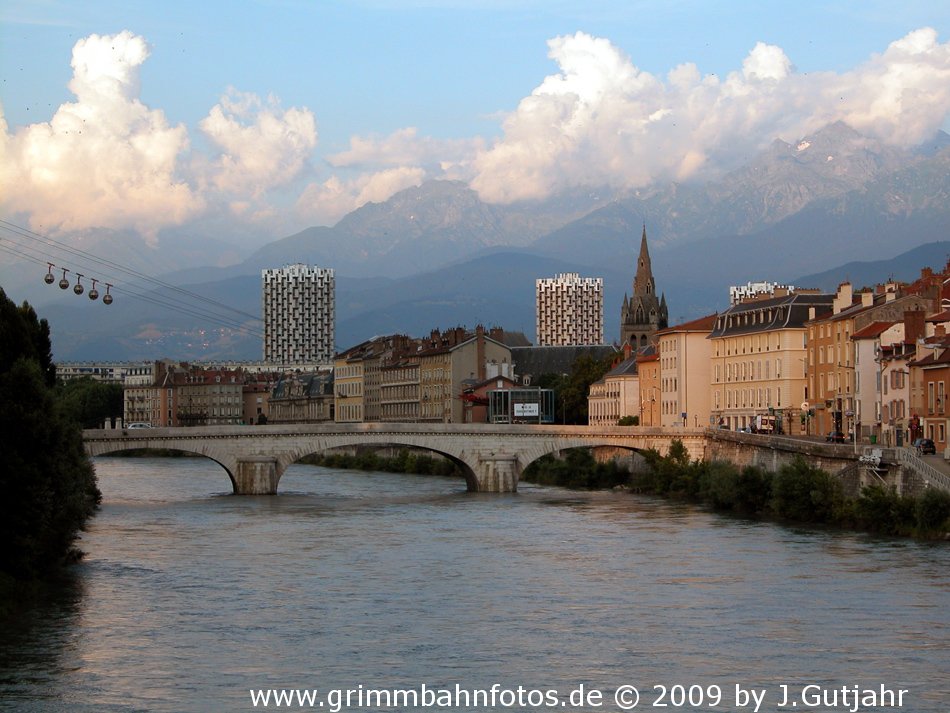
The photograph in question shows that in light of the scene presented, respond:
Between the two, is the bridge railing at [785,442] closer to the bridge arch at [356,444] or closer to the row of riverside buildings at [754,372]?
the row of riverside buildings at [754,372]

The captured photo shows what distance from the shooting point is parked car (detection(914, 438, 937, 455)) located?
6228 cm

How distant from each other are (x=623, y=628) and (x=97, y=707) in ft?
41.1

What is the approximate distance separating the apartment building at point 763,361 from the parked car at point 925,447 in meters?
24.0

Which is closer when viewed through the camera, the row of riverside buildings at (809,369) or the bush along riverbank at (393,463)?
the row of riverside buildings at (809,369)

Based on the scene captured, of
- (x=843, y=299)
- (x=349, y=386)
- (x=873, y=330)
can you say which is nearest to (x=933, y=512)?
(x=873, y=330)

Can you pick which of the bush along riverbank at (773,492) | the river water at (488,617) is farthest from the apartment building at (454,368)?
the river water at (488,617)

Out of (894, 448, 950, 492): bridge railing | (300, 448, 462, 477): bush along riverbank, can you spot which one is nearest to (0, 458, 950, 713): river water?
(894, 448, 950, 492): bridge railing

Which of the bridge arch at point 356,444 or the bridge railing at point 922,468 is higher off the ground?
the bridge arch at point 356,444

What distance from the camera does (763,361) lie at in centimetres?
9712

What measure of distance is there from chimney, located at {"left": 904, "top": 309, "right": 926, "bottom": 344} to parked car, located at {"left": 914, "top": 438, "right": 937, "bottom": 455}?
1011 cm

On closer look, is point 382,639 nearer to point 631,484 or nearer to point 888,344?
point 888,344

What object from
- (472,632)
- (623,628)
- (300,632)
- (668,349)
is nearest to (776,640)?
(623,628)

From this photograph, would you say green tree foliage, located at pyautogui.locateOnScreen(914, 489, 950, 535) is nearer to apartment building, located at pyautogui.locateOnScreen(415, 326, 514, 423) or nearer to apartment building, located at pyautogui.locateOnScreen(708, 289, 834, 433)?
apartment building, located at pyautogui.locateOnScreen(708, 289, 834, 433)

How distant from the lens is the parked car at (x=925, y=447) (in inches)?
2452
